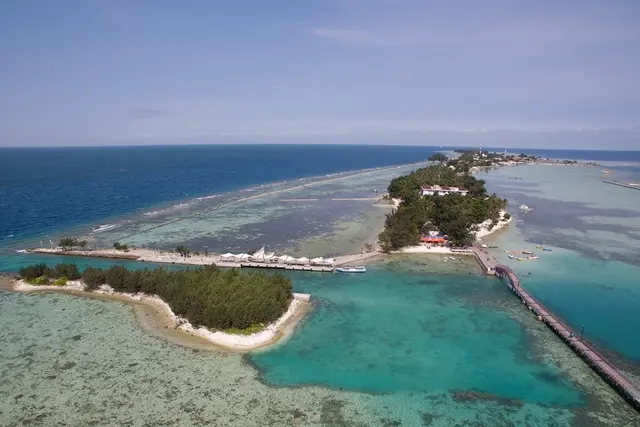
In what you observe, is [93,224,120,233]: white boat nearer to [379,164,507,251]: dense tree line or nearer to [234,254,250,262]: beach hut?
[234,254,250,262]: beach hut

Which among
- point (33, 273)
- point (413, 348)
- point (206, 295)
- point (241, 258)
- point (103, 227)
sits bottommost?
point (413, 348)

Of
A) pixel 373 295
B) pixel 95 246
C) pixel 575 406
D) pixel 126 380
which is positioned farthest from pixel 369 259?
pixel 95 246

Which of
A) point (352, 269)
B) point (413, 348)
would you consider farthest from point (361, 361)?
point (352, 269)

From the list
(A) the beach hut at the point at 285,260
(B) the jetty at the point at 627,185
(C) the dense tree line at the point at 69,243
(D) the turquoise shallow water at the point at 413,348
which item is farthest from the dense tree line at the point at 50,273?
Answer: (B) the jetty at the point at 627,185

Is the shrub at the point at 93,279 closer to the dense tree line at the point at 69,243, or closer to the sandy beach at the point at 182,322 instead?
the sandy beach at the point at 182,322

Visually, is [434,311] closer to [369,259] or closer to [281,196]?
[369,259]

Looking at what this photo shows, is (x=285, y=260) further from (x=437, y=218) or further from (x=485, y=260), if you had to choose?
(x=437, y=218)
